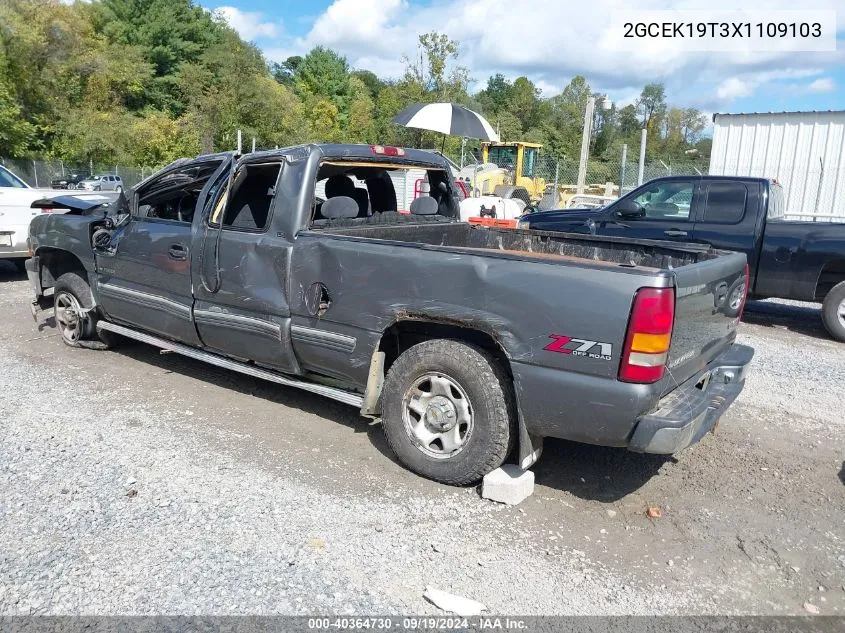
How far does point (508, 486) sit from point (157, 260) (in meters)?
3.23

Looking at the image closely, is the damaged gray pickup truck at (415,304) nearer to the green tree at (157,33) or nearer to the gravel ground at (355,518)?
the gravel ground at (355,518)

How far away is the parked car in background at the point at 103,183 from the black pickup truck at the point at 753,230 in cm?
3096

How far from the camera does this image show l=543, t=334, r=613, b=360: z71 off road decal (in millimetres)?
3242

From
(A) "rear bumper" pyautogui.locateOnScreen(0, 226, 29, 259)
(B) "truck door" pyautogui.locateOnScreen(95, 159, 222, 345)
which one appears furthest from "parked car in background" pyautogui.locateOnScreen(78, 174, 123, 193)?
(B) "truck door" pyautogui.locateOnScreen(95, 159, 222, 345)

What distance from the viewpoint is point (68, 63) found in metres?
41.9

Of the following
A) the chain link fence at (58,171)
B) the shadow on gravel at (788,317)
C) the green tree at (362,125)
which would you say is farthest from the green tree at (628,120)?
the shadow on gravel at (788,317)

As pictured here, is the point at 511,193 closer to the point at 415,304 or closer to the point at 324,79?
the point at 415,304

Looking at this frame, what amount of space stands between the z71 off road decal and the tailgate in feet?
1.11

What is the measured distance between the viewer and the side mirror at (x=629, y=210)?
28.6ft

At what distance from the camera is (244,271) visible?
15.2 feet

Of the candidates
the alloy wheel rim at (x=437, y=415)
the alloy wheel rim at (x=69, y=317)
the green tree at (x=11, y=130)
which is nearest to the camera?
the alloy wheel rim at (x=437, y=415)

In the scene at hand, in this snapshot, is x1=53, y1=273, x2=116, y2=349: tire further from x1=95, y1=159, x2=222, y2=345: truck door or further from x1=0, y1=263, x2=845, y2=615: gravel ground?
x1=0, y1=263, x2=845, y2=615: gravel ground

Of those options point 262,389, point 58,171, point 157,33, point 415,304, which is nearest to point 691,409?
point 415,304

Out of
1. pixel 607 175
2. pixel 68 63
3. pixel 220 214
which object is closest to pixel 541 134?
pixel 607 175
